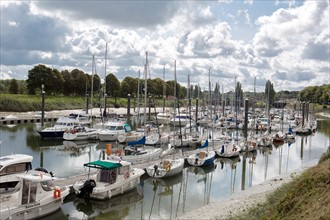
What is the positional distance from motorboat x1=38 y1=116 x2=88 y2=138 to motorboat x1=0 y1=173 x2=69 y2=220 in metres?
33.4

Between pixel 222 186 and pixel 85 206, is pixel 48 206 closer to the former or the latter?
pixel 85 206

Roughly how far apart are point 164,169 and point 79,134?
26057mm

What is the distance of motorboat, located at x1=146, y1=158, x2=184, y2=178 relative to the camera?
32562 mm

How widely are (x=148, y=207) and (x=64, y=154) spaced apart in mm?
22289

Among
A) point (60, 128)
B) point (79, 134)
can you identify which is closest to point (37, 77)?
point (60, 128)

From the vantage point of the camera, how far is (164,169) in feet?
108

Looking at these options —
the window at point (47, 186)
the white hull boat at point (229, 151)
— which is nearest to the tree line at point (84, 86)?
the white hull boat at point (229, 151)

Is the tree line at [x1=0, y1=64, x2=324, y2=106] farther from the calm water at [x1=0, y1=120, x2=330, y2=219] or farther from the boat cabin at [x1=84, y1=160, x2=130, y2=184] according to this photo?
the boat cabin at [x1=84, y1=160, x2=130, y2=184]

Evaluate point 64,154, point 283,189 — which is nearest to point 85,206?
point 283,189

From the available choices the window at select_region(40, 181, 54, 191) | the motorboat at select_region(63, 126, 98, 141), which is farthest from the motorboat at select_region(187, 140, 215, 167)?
the motorboat at select_region(63, 126, 98, 141)

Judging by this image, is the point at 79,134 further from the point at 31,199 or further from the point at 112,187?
the point at 31,199

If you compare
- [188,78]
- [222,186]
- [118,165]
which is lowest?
[222,186]

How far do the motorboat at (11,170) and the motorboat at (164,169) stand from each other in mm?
10537

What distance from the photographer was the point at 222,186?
1319 inches
